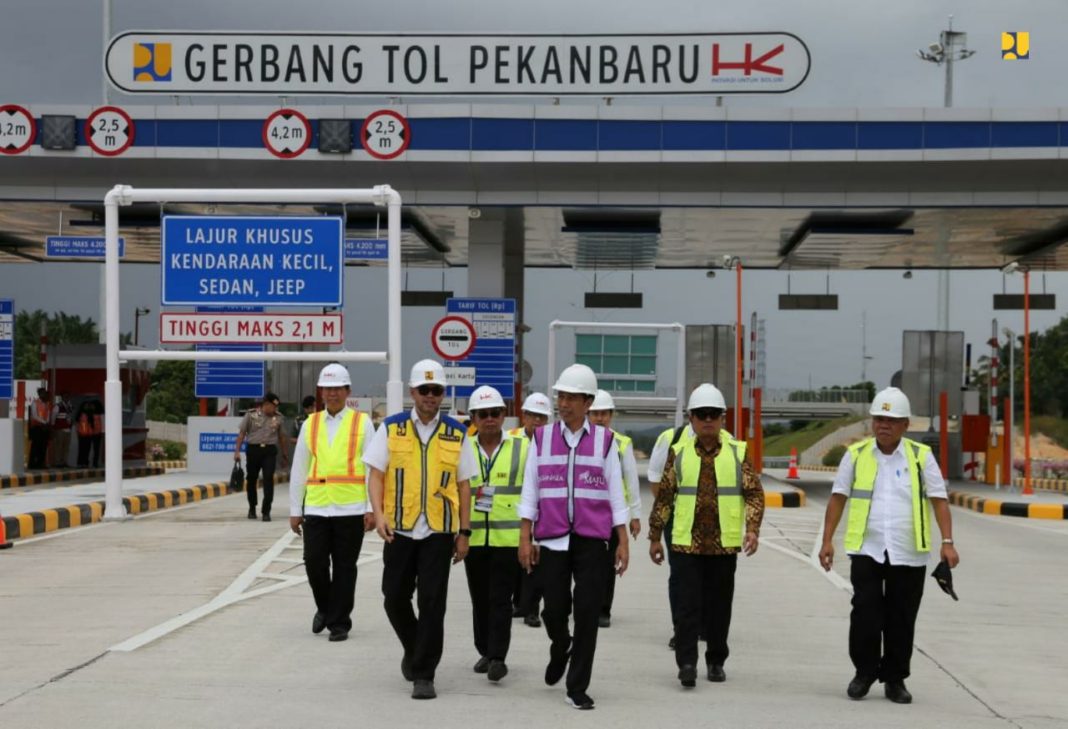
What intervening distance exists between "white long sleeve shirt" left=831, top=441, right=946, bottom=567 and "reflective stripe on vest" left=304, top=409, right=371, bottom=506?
3.17m

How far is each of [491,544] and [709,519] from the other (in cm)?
116

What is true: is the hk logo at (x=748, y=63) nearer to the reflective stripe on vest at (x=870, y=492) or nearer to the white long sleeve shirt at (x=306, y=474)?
the white long sleeve shirt at (x=306, y=474)

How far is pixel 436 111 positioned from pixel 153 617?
16.3 meters

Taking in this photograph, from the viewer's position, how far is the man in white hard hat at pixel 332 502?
31.0 ft

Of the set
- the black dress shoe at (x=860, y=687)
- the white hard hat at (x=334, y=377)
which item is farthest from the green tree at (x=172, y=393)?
the black dress shoe at (x=860, y=687)

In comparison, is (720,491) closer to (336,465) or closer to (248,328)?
(336,465)

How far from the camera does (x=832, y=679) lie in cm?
828

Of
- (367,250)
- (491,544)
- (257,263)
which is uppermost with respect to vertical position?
(367,250)

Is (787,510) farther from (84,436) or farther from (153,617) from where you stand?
(84,436)

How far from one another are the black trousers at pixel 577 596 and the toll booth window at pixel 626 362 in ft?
62.1

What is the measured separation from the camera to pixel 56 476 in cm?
3300

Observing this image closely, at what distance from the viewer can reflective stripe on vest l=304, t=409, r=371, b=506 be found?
378 inches

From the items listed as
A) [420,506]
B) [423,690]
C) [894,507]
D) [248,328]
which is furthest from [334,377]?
[248,328]

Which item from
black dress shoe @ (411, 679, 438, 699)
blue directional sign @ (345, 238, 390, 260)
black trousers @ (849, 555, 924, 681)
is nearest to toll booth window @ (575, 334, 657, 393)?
blue directional sign @ (345, 238, 390, 260)
